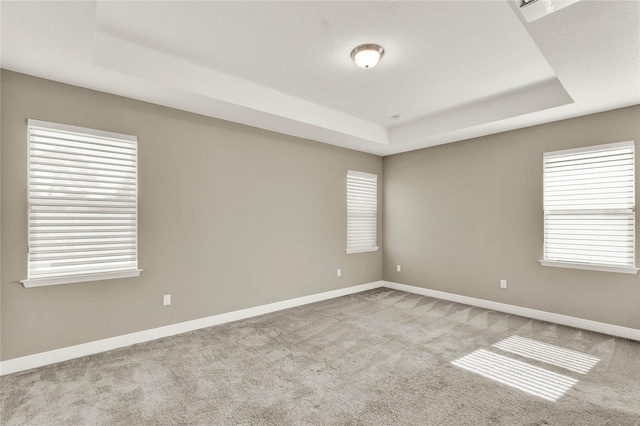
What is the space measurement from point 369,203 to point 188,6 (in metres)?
4.33

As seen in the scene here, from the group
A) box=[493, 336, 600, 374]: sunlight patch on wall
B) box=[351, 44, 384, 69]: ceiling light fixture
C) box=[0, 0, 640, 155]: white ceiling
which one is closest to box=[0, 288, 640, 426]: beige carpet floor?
box=[493, 336, 600, 374]: sunlight patch on wall

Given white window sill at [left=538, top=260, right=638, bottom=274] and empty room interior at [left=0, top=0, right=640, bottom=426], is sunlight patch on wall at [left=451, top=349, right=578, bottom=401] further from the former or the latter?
white window sill at [left=538, top=260, right=638, bottom=274]

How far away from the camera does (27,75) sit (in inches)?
111

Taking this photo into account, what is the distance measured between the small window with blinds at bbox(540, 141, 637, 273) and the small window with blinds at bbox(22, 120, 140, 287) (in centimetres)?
498

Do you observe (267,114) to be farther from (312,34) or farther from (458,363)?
(458,363)

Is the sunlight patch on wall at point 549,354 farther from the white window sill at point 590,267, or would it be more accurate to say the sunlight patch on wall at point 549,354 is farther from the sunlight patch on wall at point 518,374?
the white window sill at point 590,267

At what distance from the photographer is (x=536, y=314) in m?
4.21

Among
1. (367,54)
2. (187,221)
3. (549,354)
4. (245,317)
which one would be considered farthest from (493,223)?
(187,221)

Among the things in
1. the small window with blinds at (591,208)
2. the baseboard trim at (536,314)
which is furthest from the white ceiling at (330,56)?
the baseboard trim at (536,314)

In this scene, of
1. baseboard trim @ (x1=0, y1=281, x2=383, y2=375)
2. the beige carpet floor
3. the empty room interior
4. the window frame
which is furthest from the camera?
the window frame

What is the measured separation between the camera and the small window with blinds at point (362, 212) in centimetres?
566

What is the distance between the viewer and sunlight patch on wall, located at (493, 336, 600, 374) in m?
2.87

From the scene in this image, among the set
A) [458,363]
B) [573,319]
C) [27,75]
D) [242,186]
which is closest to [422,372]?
[458,363]

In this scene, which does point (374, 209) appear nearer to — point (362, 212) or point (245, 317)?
point (362, 212)
